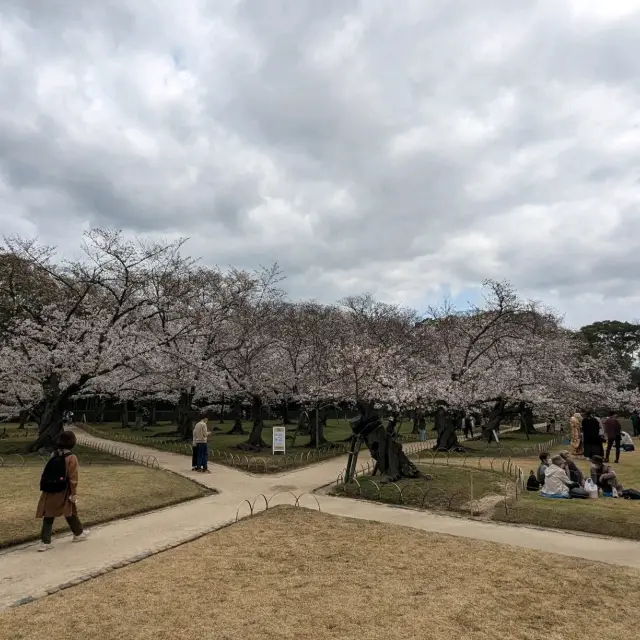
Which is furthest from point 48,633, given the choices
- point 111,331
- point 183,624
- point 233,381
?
point 233,381

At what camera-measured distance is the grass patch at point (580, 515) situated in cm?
789

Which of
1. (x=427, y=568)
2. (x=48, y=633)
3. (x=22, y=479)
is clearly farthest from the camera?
(x=22, y=479)

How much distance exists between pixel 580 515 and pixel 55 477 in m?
8.20

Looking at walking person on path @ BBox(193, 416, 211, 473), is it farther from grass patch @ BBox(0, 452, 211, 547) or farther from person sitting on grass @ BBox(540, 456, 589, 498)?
person sitting on grass @ BBox(540, 456, 589, 498)

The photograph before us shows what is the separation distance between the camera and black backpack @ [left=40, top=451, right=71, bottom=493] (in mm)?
6930

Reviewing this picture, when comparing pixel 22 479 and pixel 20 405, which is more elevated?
pixel 20 405

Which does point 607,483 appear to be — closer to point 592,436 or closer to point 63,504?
point 592,436

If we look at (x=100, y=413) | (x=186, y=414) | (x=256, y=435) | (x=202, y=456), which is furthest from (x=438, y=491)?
(x=100, y=413)

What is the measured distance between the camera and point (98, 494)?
33.2 ft

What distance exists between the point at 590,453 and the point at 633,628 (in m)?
12.5

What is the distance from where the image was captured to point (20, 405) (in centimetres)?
1961

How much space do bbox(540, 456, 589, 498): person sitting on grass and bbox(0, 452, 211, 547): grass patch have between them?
711 centimetres

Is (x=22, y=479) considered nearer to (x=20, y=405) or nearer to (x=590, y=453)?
(x=20, y=405)

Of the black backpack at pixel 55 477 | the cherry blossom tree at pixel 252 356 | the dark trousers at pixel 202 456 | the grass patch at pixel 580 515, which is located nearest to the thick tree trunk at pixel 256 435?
the cherry blossom tree at pixel 252 356
